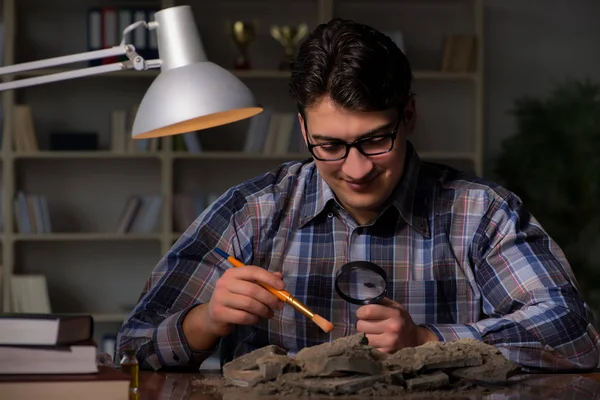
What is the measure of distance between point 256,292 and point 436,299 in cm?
51

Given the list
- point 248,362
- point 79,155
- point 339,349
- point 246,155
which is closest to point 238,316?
point 248,362

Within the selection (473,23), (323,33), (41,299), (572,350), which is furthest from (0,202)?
(572,350)

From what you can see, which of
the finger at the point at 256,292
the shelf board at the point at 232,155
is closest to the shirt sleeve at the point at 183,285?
the finger at the point at 256,292

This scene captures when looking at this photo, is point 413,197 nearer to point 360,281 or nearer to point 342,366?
point 360,281

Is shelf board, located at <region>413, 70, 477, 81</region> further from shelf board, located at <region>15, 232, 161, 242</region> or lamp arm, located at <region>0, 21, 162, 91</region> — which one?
lamp arm, located at <region>0, 21, 162, 91</region>

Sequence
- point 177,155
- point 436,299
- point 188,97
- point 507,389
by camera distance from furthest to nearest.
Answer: point 177,155
point 436,299
point 507,389
point 188,97

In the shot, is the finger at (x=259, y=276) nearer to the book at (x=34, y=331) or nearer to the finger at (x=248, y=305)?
the finger at (x=248, y=305)

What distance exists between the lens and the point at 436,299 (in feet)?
6.31

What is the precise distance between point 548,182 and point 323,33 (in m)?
3.18

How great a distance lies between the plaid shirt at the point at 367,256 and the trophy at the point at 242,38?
2831 mm

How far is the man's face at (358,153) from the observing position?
1.78 m

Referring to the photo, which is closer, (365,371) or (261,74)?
(365,371)

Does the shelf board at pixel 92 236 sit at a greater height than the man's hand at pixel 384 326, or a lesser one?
lesser

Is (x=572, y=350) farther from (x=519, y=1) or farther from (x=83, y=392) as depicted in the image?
(x=519, y=1)
